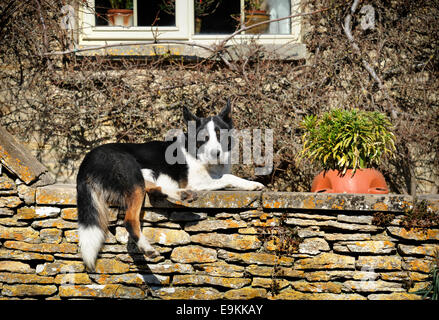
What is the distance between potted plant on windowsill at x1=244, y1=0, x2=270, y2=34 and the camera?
18.7ft

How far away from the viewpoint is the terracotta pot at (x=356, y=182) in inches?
160

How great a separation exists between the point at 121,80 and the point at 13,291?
102 inches

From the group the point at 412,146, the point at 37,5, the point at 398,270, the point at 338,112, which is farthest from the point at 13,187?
the point at 412,146

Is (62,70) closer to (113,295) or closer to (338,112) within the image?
(113,295)

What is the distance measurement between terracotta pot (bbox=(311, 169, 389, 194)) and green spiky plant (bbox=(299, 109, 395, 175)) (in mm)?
61

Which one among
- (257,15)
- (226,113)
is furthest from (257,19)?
(226,113)

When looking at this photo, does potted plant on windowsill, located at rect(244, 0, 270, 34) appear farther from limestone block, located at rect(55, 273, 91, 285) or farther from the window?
limestone block, located at rect(55, 273, 91, 285)

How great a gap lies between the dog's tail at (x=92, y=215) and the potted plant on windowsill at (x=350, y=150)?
1869 millimetres

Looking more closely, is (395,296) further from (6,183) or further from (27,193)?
(6,183)

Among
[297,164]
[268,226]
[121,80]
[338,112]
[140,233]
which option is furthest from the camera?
[121,80]

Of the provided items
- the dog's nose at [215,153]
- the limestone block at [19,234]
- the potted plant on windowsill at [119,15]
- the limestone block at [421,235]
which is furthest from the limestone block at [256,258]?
the potted plant on windowsill at [119,15]

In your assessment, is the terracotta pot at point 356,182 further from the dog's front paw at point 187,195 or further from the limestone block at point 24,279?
the limestone block at point 24,279

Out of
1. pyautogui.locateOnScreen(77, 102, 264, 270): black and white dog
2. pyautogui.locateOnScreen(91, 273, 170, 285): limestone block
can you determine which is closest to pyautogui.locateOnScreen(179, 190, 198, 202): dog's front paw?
pyautogui.locateOnScreen(77, 102, 264, 270): black and white dog

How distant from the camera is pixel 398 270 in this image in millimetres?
3732
